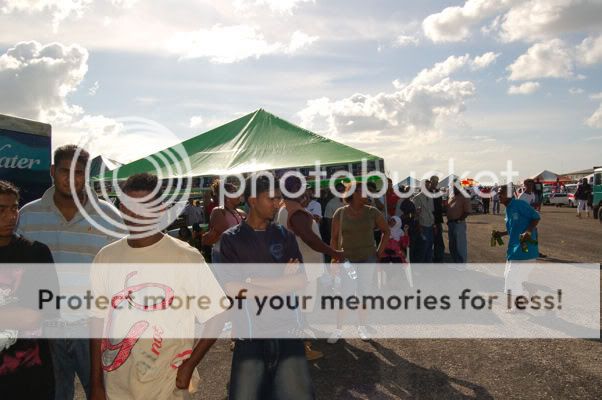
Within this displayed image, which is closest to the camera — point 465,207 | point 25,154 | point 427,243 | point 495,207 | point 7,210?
point 7,210

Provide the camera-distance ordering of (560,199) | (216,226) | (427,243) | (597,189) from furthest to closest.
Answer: (560,199) → (597,189) → (427,243) → (216,226)

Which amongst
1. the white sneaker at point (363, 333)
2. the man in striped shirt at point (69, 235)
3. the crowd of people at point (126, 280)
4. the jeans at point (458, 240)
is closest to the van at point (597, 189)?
the jeans at point (458, 240)

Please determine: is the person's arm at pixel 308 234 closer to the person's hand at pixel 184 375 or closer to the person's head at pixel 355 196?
the person's head at pixel 355 196

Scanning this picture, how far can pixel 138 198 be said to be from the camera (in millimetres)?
2641

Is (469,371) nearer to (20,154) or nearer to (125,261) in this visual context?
(125,261)

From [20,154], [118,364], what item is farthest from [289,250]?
[20,154]

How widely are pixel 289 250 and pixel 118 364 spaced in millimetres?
1329

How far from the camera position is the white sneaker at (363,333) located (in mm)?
6441

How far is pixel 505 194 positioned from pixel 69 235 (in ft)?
20.8

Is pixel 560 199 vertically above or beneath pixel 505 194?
beneath

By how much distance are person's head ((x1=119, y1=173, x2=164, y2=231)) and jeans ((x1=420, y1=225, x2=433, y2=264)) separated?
A: 9093 millimetres

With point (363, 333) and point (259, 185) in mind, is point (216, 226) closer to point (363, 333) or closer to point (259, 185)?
point (363, 333)

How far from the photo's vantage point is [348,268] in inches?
249

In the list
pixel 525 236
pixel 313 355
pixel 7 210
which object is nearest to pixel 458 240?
pixel 525 236
